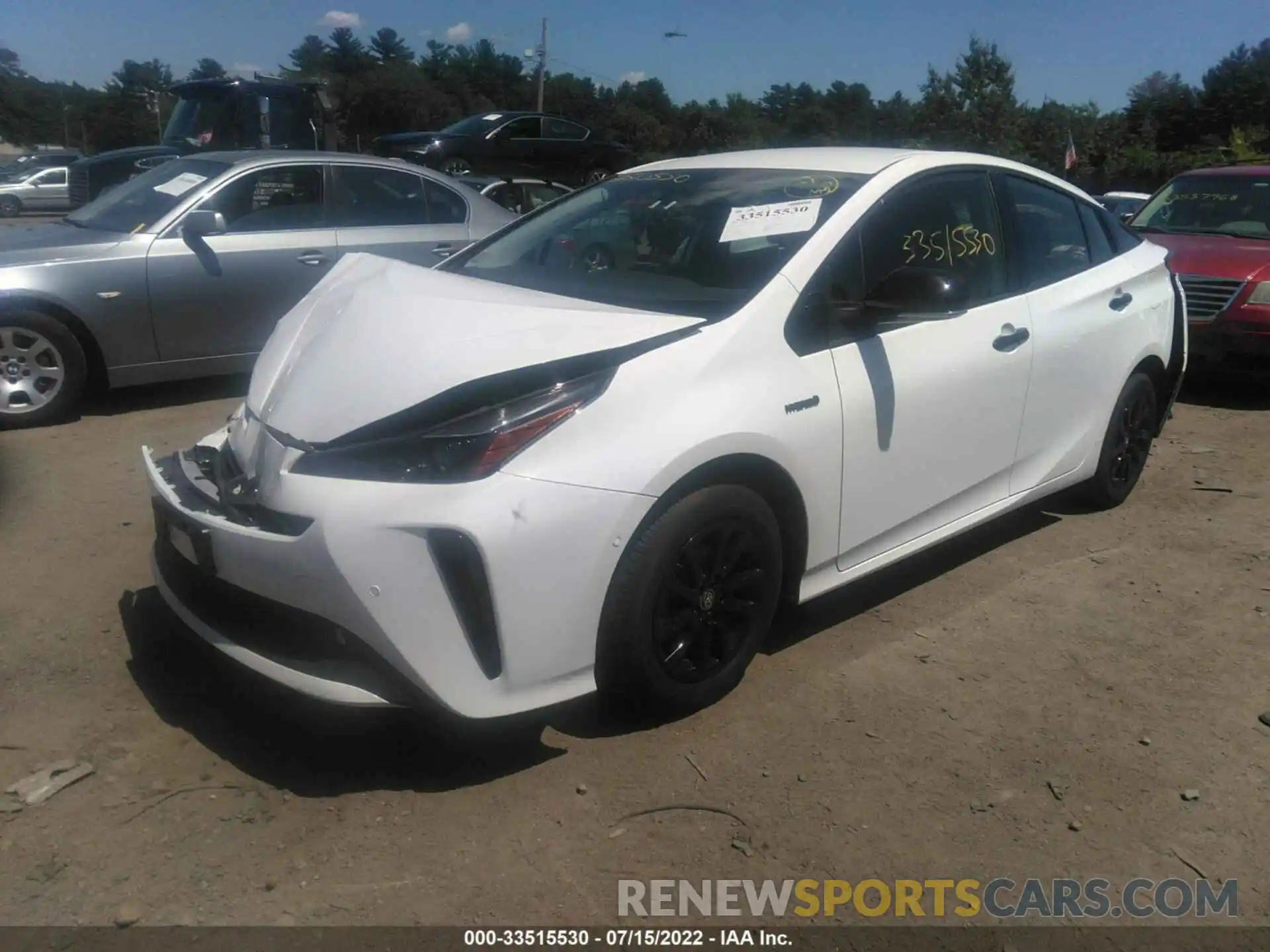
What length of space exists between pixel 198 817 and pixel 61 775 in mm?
470

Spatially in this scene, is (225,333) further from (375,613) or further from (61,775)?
(375,613)

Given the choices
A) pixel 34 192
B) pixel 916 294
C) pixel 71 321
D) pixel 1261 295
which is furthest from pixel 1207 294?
pixel 34 192

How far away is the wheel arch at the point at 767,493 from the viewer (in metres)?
2.85

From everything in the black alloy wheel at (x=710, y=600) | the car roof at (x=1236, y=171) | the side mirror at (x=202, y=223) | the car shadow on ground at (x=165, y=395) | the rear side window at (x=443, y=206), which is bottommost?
the car shadow on ground at (x=165, y=395)

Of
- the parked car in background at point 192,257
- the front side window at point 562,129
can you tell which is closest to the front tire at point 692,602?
the parked car in background at point 192,257

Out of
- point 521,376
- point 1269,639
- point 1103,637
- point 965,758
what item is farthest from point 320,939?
point 1269,639

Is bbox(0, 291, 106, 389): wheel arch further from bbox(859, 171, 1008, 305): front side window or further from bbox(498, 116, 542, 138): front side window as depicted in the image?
bbox(498, 116, 542, 138): front side window

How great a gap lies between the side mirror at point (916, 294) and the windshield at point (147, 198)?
15.6ft

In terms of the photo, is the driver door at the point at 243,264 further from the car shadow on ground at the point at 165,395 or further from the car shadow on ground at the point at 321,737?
the car shadow on ground at the point at 321,737

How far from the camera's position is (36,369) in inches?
233

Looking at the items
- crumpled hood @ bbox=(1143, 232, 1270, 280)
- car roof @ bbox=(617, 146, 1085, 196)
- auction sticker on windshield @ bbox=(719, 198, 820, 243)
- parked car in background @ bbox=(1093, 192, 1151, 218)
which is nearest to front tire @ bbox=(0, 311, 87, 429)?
car roof @ bbox=(617, 146, 1085, 196)

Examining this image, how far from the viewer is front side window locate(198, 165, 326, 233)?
658 centimetres

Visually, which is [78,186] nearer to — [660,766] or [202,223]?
[202,223]

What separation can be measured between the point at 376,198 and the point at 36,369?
2338 millimetres
